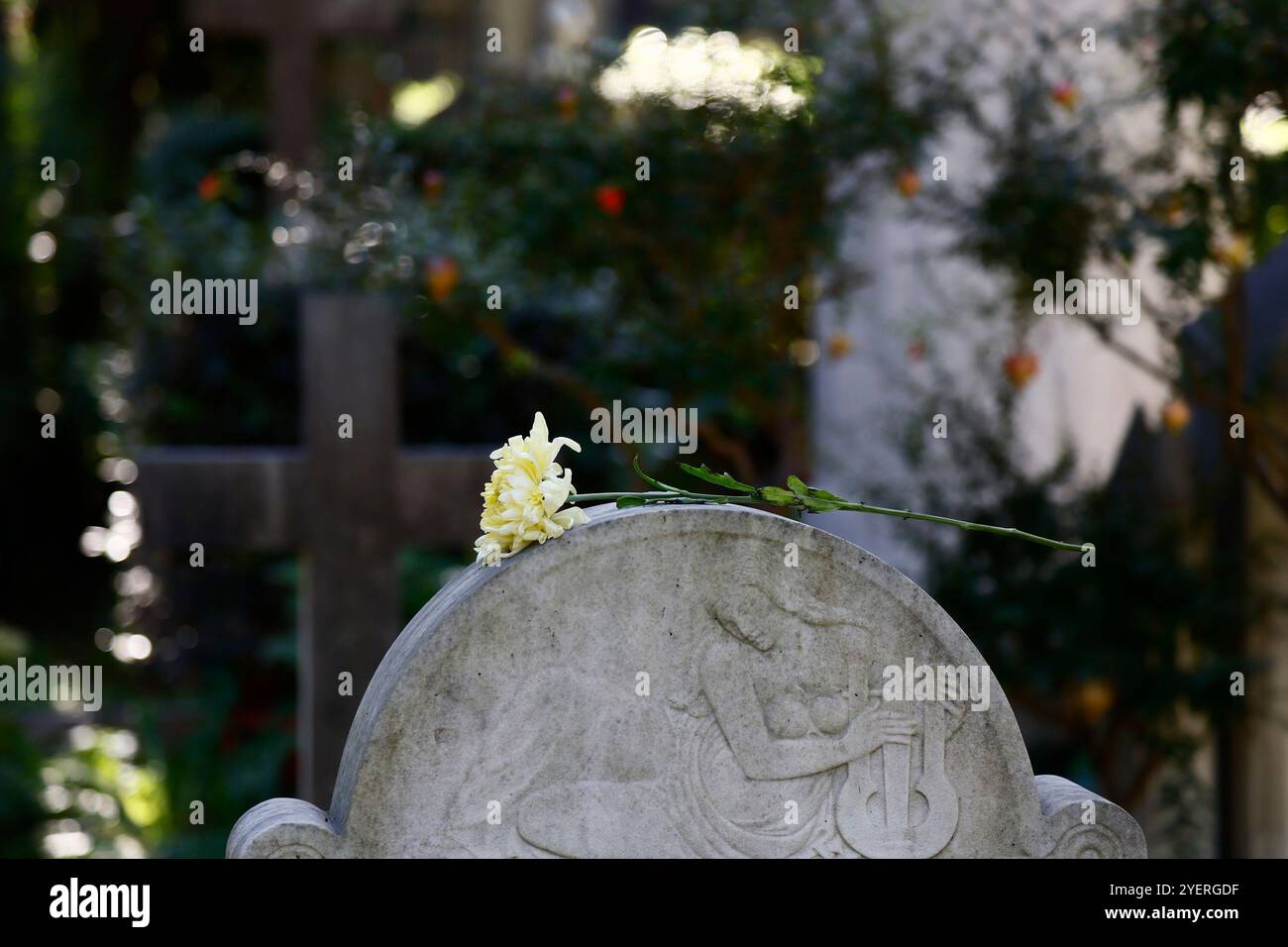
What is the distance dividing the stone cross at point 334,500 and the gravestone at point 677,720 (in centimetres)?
259

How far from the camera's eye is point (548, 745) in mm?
2131

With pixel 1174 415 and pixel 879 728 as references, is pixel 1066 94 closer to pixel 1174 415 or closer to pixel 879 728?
pixel 1174 415

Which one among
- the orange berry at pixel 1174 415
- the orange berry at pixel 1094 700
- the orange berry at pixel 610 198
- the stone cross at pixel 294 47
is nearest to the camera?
the orange berry at pixel 1174 415

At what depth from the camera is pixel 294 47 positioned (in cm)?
786

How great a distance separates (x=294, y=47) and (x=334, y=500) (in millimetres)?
4006

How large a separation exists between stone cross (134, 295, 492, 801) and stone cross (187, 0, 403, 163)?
3208 millimetres

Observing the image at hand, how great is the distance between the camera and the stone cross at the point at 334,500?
4770 mm

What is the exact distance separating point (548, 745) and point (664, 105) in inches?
120

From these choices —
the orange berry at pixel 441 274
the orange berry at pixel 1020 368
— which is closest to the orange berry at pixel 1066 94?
the orange berry at pixel 1020 368

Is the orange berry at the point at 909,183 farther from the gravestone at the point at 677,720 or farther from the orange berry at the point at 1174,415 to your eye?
the gravestone at the point at 677,720

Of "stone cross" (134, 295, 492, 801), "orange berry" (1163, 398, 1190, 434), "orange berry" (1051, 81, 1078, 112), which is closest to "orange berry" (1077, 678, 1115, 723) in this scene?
"orange berry" (1163, 398, 1190, 434)

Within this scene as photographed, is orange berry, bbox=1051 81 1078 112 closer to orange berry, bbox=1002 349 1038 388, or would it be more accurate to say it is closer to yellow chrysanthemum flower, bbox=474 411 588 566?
orange berry, bbox=1002 349 1038 388
